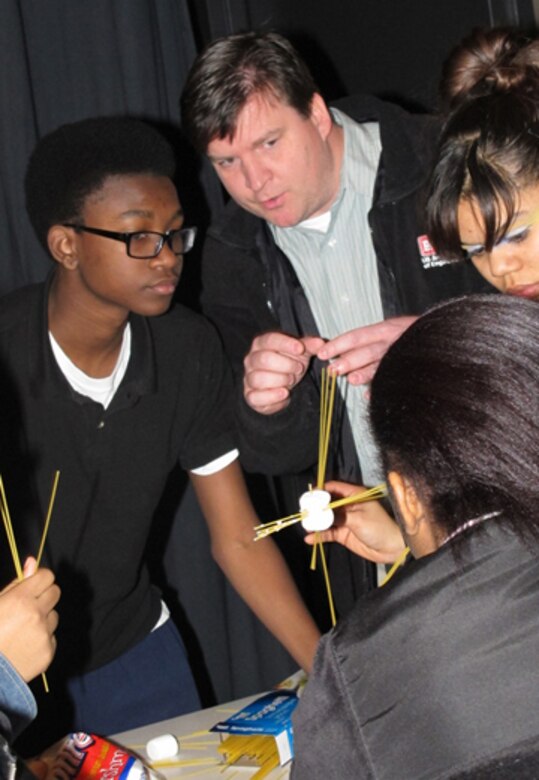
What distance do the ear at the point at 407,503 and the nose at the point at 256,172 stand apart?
0.89m

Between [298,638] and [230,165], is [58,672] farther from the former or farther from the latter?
[230,165]

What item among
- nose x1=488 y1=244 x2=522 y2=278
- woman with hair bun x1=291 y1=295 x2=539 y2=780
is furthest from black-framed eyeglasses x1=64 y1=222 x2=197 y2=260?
woman with hair bun x1=291 y1=295 x2=539 y2=780

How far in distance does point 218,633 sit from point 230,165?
1.49 m

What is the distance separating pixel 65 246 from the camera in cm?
204

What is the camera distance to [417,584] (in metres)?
1.13

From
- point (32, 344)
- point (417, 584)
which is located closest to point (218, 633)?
point (32, 344)

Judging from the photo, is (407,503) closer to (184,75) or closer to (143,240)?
(143,240)

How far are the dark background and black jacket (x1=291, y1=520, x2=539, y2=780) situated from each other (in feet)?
5.64

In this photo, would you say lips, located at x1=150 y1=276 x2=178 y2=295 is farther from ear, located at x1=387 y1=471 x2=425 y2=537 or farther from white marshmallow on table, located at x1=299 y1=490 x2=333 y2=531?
ear, located at x1=387 y1=471 x2=425 y2=537

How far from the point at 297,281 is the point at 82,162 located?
47cm

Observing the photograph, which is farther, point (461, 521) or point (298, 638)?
point (298, 638)

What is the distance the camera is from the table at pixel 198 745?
1.59 metres

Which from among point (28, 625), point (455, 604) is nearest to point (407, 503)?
point (455, 604)

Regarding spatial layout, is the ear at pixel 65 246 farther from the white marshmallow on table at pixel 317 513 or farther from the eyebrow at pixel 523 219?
the eyebrow at pixel 523 219
